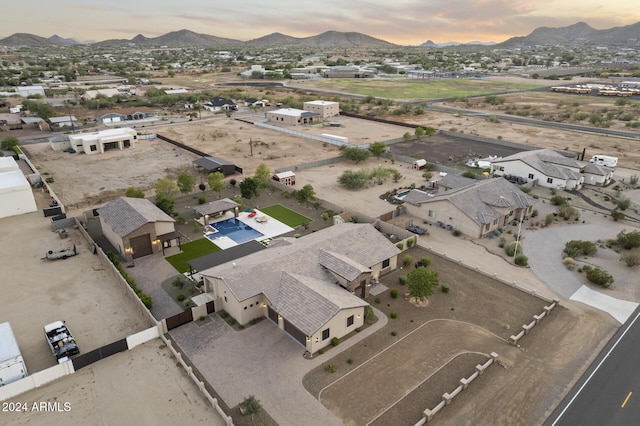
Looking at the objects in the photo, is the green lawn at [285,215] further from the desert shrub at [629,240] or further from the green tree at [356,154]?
the desert shrub at [629,240]

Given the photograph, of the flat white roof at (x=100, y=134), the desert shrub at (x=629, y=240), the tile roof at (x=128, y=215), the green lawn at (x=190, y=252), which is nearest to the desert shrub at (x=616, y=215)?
the desert shrub at (x=629, y=240)

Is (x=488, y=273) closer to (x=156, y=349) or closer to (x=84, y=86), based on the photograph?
(x=156, y=349)

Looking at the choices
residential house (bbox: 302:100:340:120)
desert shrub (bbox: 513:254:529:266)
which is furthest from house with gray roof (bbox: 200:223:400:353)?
residential house (bbox: 302:100:340:120)

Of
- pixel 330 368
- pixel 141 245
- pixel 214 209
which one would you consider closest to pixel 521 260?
pixel 330 368

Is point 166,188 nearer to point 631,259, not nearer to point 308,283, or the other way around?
point 308,283

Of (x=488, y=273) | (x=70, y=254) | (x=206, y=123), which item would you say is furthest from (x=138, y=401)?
(x=206, y=123)

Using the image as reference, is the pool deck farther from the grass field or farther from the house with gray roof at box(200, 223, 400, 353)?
the grass field
